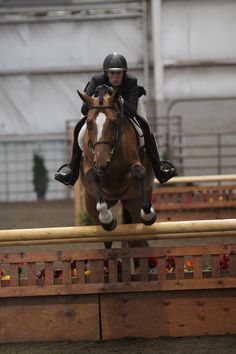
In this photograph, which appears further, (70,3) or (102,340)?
(70,3)

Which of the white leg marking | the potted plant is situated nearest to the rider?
the white leg marking

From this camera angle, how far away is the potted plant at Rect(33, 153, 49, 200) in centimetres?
1509

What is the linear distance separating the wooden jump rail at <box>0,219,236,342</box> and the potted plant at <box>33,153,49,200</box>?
1114 cm

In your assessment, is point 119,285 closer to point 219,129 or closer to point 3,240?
point 3,240

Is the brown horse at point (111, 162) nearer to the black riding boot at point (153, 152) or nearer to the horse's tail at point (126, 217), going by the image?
the black riding boot at point (153, 152)

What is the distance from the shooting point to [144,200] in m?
4.20

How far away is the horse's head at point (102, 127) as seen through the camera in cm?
391

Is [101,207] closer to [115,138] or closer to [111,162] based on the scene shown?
[111,162]

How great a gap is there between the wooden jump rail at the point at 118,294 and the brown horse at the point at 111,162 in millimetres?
243

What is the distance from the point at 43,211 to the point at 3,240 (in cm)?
821

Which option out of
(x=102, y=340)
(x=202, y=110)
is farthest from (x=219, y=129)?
(x=102, y=340)

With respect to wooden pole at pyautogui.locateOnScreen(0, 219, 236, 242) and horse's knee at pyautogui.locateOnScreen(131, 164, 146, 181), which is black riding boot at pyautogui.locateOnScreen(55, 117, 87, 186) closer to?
horse's knee at pyautogui.locateOnScreen(131, 164, 146, 181)

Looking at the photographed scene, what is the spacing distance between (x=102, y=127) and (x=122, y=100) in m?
0.49

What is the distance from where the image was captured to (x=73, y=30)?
14914 mm
